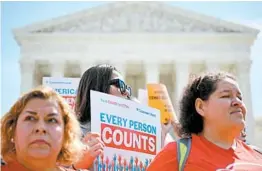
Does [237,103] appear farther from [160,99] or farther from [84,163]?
[160,99]

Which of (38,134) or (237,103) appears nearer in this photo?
(38,134)

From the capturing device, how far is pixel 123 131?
4695mm

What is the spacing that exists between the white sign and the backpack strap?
78 centimetres

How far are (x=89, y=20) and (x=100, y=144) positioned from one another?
1680 inches

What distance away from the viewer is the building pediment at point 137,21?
149ft

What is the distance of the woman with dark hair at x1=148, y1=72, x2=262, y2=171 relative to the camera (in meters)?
3.83

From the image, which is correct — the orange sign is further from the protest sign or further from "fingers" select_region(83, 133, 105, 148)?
"fingers" select_region(83, 133, 105, 148)

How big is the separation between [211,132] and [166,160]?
521 mm

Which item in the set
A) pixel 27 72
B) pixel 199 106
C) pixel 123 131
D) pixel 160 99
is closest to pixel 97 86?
pixel 123 131

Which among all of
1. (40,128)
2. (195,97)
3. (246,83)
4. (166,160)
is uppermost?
(246,83)

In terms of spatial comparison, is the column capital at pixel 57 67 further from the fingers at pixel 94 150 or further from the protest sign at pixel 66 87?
the fingers at pixel 94 150

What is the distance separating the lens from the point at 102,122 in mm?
4523

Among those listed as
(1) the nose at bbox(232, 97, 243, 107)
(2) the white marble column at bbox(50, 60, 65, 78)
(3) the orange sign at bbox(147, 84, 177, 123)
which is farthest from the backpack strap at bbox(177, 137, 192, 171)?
(2) the white marble column at bbox(50, 60, 65, 78)

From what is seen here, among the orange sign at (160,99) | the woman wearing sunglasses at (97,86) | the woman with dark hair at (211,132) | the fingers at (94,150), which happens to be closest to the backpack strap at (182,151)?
the woman with dark hair at (211,132)
